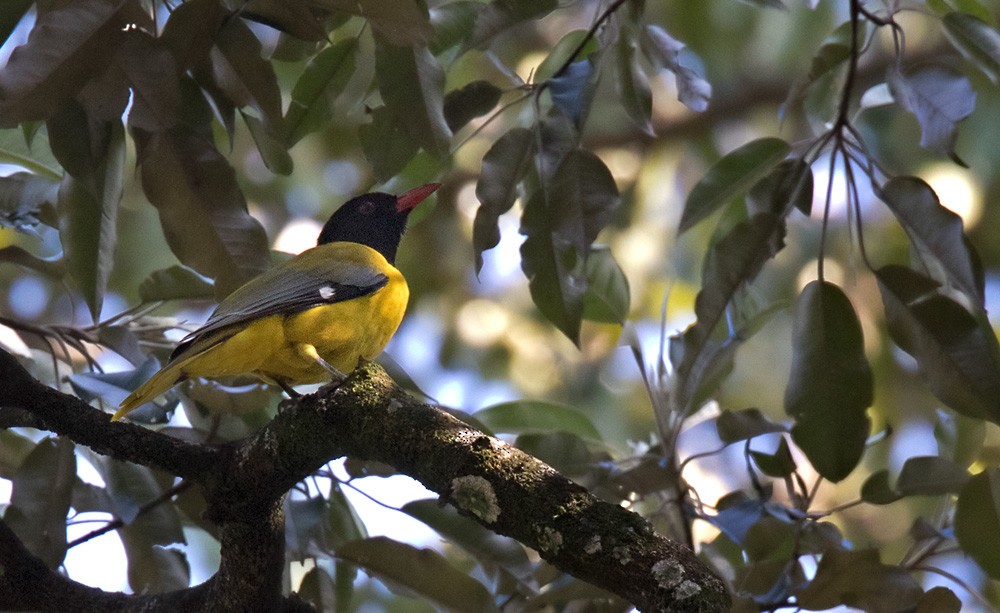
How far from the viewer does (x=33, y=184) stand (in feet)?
10.6

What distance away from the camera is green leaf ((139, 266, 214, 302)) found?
10.9 ft

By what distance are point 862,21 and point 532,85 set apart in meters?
0.92

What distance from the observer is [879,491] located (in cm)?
303

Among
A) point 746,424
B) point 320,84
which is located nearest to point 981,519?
point 746,424

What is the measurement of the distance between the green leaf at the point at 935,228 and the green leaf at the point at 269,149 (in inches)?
61.0

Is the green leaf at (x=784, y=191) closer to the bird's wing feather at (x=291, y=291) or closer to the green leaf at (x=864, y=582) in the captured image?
the green leaf at (x=864, y=582)

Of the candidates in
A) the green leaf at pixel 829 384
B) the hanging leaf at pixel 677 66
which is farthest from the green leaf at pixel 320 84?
the green leaf at pixel 829 384

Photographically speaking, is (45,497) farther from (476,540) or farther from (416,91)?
(416,91)

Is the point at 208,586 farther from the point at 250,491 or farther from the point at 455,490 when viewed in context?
the point at 455,490

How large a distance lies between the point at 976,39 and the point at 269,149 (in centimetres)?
182

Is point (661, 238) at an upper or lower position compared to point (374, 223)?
lower

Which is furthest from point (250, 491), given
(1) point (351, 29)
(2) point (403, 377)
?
(1) point (351, 29)

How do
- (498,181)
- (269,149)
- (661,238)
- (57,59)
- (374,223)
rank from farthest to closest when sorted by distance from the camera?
(661,238) → (374,223) → (269,149) → (498,181) → (57,59)

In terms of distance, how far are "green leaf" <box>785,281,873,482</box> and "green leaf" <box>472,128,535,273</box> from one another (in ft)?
2.58
